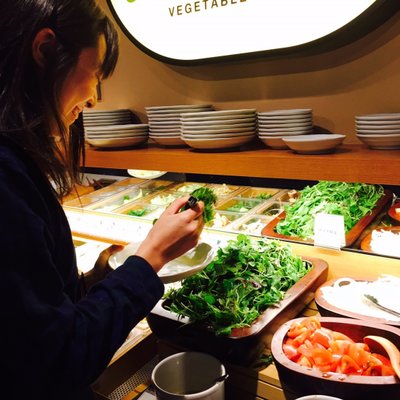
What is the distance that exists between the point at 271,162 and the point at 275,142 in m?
0.18

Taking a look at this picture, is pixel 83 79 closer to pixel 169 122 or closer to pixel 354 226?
pixel 169 122

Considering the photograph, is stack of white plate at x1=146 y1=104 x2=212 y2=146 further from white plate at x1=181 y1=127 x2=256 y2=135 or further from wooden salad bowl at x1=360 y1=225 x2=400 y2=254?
wooden salad bowl at x1=360 y1=225 x2=400 y2=254

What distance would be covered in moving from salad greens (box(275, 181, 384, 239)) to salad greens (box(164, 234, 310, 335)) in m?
0.29

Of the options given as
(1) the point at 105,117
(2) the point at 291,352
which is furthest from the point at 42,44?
(1) the point at 105,117

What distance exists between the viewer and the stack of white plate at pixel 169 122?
2119 mm

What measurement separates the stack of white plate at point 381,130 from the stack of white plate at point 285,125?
250 mm

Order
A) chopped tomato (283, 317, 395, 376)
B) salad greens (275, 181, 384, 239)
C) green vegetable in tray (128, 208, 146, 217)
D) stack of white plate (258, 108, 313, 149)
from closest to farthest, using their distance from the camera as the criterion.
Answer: chopped tomato (283, 317, 395, 376) → stack of white plate (258, 108, 313, 149) → salad greens (275, 181, 384, 239) → green vegetable in tray (128, 208, 146, 217)

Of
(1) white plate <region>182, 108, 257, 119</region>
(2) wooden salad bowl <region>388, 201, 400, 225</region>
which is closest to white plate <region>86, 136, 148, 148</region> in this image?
(1) white plate <region>182, 108, 257, 119</region>

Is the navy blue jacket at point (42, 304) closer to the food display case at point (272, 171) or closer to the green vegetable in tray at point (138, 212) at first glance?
the food display case at point (272, 171)

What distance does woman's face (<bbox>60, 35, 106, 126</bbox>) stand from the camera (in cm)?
109

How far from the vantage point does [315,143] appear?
1.60m

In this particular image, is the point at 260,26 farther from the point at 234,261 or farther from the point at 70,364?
the point at 70,364

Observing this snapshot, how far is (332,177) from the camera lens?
1.55m

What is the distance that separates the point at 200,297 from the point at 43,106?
959mm
